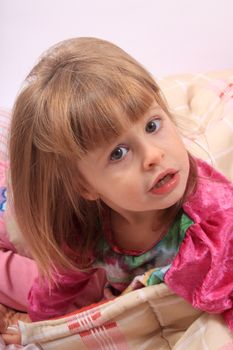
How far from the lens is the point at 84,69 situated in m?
0.60

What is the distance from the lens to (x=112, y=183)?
0.62 metres

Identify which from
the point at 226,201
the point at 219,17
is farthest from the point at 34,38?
the point at 226,201

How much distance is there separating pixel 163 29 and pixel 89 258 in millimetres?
646

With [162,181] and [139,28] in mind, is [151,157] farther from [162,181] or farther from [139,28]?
[139,28]

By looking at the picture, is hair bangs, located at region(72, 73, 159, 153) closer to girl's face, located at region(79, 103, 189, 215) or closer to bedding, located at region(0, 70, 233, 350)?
girl's face, located at region(79, 103, 189, 215)

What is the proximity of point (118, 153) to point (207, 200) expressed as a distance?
16cm

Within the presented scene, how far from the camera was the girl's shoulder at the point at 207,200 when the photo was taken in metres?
0.69

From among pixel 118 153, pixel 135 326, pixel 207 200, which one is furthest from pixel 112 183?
pixel 135 326

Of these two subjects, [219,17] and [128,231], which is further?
[219,17]

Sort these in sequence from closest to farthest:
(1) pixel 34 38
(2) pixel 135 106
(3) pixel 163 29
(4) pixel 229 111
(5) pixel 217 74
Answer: (2) pixel 135 106
(4) pixel 229 111
(5) pixel 217 74
(3) pixel 163 29
(1) pixel 34 38

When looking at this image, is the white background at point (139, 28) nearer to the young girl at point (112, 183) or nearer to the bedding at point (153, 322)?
the bedding at point (153, 322)

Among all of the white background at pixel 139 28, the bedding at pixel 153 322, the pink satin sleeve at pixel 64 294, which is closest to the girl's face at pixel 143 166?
the bedding at pixel 153 322

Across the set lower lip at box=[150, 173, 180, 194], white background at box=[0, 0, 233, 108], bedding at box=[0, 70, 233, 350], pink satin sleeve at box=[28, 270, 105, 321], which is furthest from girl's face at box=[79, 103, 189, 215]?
white background at box=[0, 0, 233, 108]

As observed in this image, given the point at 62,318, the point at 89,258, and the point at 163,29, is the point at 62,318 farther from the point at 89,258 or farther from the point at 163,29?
the point at 163,29
